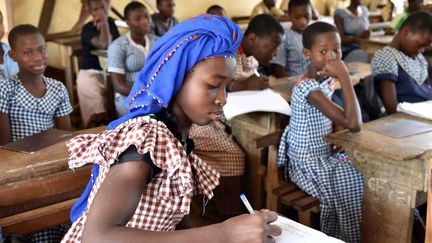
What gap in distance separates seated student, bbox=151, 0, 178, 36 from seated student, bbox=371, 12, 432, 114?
2427 millimetres

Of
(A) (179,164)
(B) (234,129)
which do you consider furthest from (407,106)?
(A) (179,164)

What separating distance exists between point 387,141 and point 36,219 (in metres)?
1.39

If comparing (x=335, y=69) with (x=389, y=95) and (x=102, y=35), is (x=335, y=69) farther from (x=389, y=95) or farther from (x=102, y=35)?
(x=102, y=35)

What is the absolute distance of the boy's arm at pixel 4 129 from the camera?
93.3 inches

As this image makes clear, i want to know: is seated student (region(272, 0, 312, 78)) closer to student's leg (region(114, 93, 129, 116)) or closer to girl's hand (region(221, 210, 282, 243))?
student's leg (region(114, 93, 129, 116))

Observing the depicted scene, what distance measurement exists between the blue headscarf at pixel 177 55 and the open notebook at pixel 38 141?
815mm

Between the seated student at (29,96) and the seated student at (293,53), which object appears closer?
the seated student at (29,96)

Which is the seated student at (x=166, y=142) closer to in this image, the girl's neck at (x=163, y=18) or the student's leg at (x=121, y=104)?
the student's leg at (x=121, y=104)

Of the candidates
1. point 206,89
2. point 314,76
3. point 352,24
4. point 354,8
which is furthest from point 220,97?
point 354,8

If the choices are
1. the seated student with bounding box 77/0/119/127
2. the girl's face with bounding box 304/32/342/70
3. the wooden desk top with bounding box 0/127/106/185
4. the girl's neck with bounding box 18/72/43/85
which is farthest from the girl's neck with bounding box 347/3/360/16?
the wooden desk top with bounding box 0/127/106/185

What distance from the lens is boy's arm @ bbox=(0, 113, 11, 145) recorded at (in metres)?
2.37

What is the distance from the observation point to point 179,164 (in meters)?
1.16

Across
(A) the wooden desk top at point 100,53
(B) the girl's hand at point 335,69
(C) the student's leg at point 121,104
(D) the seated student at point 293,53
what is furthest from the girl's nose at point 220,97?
(A) the wooden desk top at point 100,53

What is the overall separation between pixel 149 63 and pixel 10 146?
965mm
